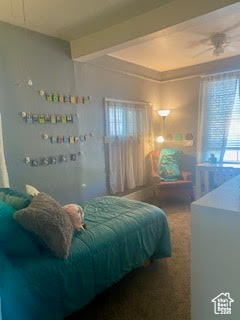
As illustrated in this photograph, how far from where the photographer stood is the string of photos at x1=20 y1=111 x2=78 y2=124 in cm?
277

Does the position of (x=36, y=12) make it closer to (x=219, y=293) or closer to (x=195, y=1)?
(x=195, y=1)

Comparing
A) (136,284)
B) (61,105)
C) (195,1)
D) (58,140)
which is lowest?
(136,284)

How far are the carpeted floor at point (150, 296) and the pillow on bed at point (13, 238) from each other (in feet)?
2.17

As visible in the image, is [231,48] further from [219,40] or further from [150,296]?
[150,296]

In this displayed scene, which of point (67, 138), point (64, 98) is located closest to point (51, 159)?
point (67, 138)

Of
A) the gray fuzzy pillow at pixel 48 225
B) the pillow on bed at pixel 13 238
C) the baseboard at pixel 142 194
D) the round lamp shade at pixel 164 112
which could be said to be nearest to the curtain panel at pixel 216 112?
the round lamp shade at pixel 164 112

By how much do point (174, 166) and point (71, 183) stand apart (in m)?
2.10

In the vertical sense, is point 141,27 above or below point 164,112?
above

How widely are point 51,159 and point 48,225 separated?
1.59m

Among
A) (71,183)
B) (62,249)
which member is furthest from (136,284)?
(71,183)

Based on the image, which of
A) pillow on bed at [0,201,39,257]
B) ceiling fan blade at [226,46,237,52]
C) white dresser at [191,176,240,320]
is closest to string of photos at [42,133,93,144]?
pillow on bed at [0,201,39,257]

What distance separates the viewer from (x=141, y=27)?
2564mm

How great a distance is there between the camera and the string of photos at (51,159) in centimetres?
283

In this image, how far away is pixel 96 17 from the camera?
2574 mm
